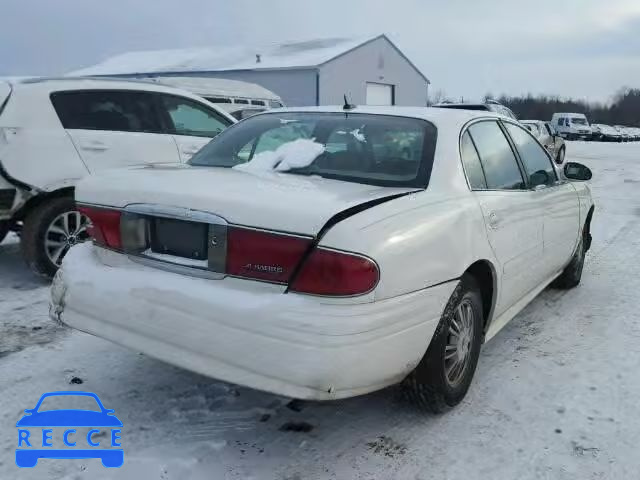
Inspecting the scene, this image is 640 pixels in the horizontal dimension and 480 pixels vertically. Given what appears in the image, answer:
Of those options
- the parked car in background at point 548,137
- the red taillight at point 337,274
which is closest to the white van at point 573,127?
the parked car in background at point 548,137

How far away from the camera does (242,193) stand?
257cm

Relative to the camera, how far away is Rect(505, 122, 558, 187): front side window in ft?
13.1

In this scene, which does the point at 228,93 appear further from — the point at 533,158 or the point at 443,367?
the point at 443,367

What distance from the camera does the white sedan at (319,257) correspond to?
7.60 ft

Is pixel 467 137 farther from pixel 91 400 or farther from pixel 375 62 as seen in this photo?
pixel 375 62

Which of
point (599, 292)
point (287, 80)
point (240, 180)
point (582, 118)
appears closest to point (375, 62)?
point (287, 80)

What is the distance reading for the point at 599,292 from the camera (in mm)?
5125

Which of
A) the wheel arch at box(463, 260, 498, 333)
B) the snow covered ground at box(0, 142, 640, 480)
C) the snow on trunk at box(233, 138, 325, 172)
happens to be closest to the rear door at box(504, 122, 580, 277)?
the snow covered ground at box(0, 142, 640, 480)

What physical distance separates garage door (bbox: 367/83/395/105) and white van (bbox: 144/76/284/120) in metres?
19.7

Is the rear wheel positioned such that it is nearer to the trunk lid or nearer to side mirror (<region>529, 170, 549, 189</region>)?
the trunk lid

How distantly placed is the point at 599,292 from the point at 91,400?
161 inches

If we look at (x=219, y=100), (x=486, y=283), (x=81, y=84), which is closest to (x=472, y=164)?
(x=486, y=283)

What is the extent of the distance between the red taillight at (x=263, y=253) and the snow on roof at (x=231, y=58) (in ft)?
91.4

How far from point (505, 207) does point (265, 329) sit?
169 centimetres
